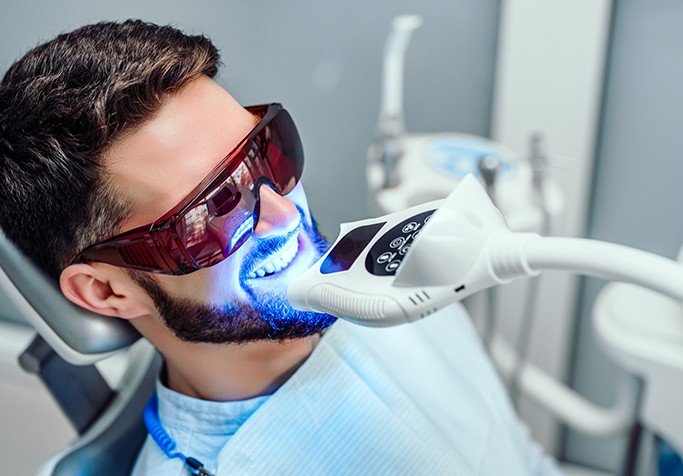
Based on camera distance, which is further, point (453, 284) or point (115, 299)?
point (115, 299)

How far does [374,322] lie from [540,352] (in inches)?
30.5

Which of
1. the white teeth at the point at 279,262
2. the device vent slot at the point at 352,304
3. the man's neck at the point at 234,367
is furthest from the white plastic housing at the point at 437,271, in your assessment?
the man's neck at the point at 234,367

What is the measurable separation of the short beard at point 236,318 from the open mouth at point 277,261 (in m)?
0.02

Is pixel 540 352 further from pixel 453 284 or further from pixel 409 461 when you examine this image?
pixel 453 284

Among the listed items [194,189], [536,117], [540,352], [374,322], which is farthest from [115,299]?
[540,352]

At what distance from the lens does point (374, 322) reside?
1.93ft

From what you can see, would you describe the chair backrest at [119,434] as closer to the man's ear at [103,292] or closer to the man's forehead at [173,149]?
the man's ear at [103,292]

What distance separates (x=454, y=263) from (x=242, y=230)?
0.73ft

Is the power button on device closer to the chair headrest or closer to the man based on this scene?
the man

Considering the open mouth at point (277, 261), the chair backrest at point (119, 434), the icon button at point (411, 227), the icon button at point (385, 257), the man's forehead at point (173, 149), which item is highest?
the man's forehead at point (173, 149)

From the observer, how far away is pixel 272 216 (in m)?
0.74

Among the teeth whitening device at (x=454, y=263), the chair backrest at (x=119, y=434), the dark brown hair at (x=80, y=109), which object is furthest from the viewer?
the chair backrest at (x=119, y=434)

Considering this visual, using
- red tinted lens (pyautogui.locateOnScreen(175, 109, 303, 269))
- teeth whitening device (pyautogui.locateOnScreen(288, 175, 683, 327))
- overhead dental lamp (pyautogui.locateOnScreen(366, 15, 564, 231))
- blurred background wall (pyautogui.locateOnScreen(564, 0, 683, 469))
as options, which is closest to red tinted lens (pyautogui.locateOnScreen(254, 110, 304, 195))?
red tinted lens (pyautogui.locateOnScreen(175, 109, 303, 269))

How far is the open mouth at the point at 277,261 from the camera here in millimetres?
737
